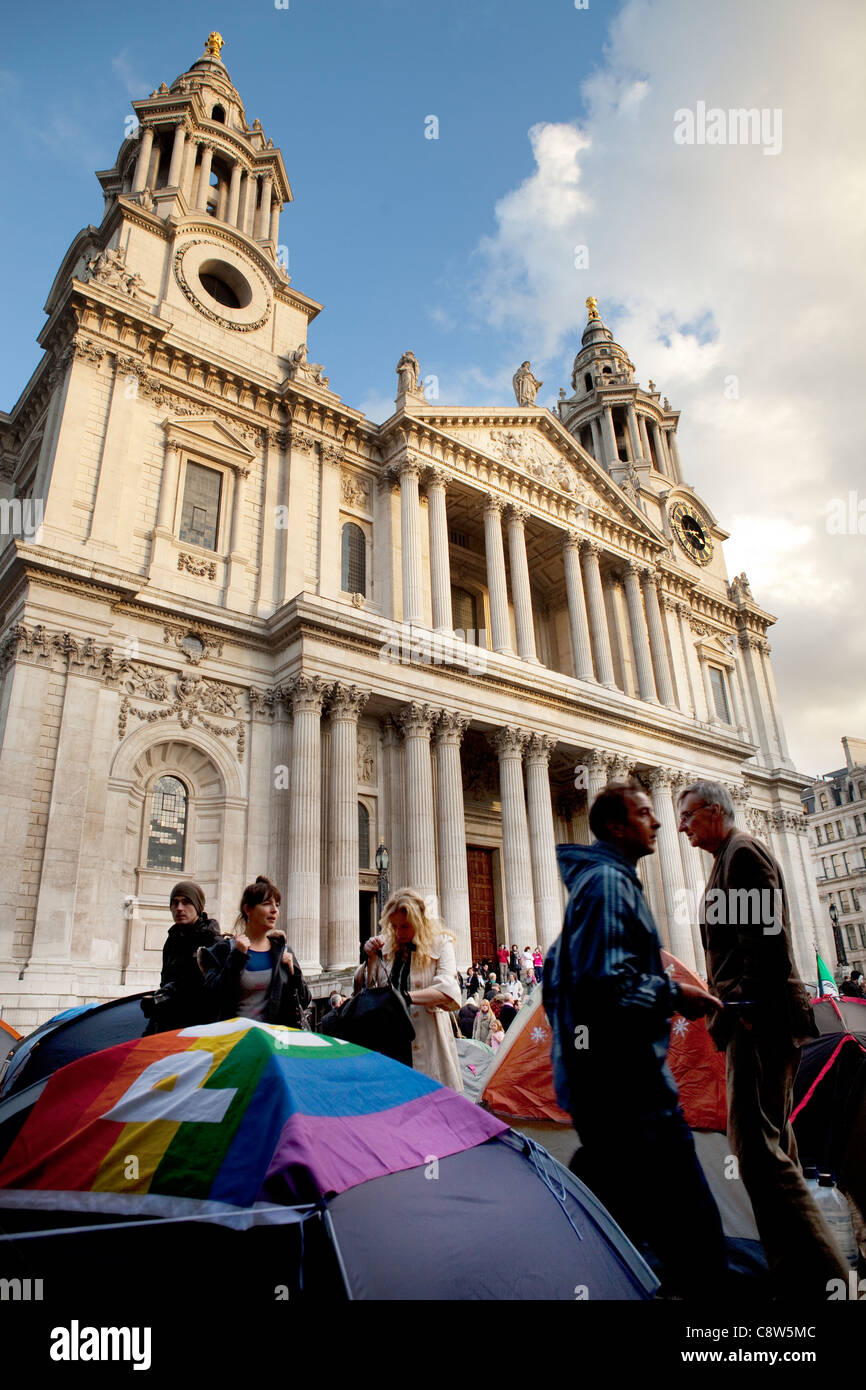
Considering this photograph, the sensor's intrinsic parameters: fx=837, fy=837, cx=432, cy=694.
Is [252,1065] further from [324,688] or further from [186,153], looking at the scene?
[186,153]

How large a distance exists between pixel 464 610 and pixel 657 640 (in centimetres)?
813

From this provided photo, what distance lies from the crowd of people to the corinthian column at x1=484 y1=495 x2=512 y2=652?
22.0 metres

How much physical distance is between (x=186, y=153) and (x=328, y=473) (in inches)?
552

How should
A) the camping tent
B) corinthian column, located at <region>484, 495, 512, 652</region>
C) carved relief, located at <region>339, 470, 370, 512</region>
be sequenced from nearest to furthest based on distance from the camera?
the camping tent, carved relief, located at <region>339, 470, 370, 512</region>, corinthian column, located at <region>484, 495, 512, 652</region>

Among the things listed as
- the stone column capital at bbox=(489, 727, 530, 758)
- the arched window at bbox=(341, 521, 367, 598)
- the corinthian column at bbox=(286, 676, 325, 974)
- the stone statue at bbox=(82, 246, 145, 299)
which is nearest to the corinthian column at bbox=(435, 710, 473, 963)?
the stone column capital at bbox=(489, 727, 530, 758)

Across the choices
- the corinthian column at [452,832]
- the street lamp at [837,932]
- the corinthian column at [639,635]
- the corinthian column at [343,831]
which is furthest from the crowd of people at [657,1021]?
the street lamp at [837,932]

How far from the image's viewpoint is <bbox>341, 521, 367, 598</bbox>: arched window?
26.5m

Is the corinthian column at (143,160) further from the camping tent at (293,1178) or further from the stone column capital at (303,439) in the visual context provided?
the camping tent at (293,1178)

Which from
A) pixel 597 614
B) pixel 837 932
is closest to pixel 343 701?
pixel 597 614

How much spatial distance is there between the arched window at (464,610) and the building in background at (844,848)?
143 ft

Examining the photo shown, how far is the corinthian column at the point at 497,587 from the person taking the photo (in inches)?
1076

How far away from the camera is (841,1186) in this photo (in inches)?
255

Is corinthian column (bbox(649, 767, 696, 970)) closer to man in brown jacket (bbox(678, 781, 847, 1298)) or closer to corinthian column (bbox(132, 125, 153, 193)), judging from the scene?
man in brown jacket (bbox(678, 781, 847, 1298))

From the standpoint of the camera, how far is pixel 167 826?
20.7 meters
